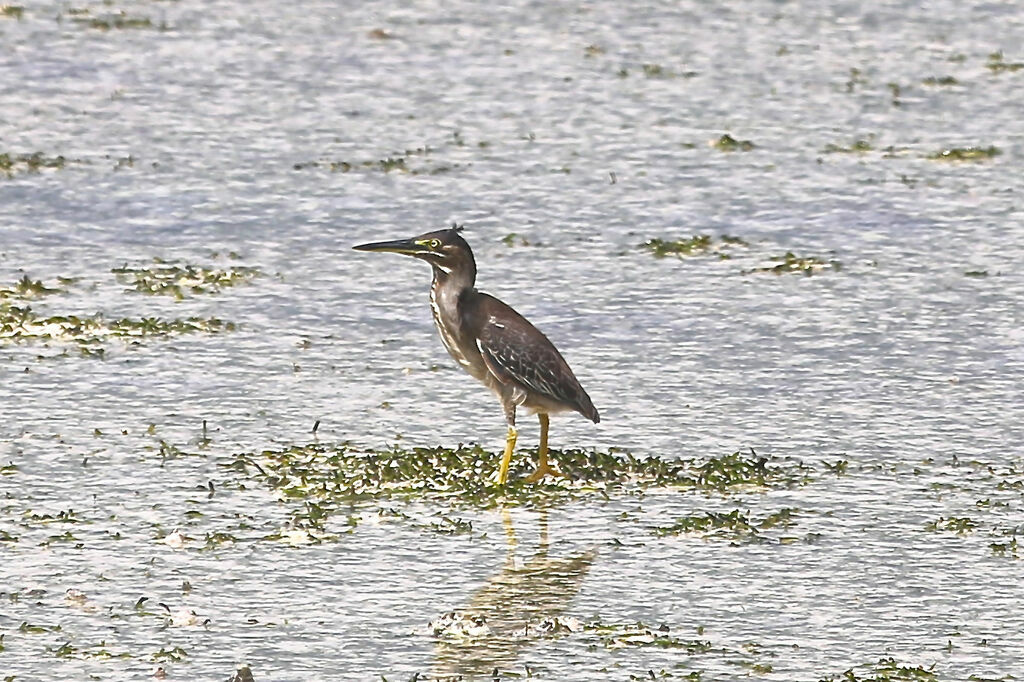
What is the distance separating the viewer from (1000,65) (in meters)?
18.1

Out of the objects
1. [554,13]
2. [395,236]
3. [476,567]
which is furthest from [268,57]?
[476,567]

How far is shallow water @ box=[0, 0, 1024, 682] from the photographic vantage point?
7477 millimetres

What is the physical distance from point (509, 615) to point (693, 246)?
591 centimetres

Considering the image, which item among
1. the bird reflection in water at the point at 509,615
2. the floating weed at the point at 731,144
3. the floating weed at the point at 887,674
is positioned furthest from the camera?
the floating weed at the point at 731,144

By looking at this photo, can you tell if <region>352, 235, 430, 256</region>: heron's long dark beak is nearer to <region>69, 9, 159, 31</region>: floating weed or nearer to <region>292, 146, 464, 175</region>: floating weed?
<region>292, 146, 464, 175</region>: floating weed

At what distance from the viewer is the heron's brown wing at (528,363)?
9.12 meters

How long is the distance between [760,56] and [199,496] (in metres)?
10.9

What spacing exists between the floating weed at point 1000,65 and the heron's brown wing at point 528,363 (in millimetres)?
9912

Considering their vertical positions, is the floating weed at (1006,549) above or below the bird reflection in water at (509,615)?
above

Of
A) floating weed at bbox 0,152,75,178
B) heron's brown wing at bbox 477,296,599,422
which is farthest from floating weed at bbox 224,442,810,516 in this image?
floating weed at bbox 0,152,75,178

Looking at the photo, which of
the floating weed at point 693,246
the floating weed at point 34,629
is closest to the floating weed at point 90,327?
the floating weed at point 693,246

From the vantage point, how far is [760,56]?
18.5 metres

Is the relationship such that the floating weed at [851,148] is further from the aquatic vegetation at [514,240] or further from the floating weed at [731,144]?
the aquatic vegetation at [514,240]

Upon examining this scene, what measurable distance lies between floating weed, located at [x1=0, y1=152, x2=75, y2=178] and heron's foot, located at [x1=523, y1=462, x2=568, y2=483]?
6.75 metres
